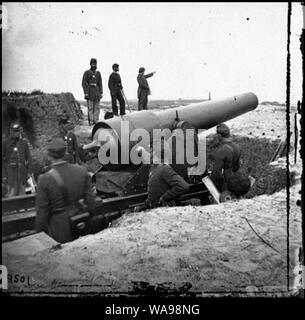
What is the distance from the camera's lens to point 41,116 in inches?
356

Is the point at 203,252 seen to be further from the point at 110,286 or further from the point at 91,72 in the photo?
the point at 91,72

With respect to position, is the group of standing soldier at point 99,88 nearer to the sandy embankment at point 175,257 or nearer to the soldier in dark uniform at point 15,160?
the soldier in dark uniform at point 15,160

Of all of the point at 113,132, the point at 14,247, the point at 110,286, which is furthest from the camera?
the point at 113,132

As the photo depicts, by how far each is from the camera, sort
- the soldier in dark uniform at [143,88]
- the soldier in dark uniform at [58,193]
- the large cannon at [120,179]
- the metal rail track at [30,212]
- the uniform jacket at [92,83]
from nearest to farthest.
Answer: the soldier in dark uniform at [58,193]
the metal rail track at [30,212]
the large cannon at [120,179]
the uniform jacket at [92,83]
the soldier in dark uniform at [143,88]

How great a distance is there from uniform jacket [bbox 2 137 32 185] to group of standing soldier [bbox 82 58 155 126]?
1.36 metres

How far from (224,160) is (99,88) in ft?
7.92

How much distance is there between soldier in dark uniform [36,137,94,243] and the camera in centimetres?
405

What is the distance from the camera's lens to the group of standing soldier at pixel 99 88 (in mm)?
→ 5945

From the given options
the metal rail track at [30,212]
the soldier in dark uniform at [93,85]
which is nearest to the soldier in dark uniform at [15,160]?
the metal rail track at [30,212]

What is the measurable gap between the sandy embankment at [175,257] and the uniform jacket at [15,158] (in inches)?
98.1

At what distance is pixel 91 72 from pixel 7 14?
1768mm

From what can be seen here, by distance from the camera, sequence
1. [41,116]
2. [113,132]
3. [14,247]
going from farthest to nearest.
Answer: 1. [41,116]
2. [113,132]
3. [14,247]

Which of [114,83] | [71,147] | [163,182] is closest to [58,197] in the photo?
[163,182]

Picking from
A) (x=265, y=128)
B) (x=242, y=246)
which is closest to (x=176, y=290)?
(x=242, y=246)
